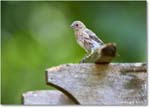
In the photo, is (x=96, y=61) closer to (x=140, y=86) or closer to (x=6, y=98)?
(x=140, y=86)

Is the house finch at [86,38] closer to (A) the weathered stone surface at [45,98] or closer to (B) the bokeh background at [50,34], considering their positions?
(B) the bokeh background at [50,34]

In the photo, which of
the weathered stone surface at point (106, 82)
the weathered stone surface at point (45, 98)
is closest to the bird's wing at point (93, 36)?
the weathered stone surface at point (106, 82)

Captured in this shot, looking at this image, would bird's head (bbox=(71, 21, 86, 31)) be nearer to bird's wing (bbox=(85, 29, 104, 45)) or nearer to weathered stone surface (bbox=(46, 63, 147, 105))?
bird's wing (bbox=(85, 29, 104, 45))

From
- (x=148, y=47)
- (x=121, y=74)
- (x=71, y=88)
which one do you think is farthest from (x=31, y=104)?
(x=148, y=47)

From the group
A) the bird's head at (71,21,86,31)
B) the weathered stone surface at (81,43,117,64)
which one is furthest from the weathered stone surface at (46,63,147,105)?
the bird's head at (71,21,86,31)

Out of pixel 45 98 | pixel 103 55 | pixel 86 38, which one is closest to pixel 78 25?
pixel 86 38

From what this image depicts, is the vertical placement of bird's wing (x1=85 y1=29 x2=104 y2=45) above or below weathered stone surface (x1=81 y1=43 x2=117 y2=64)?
above
